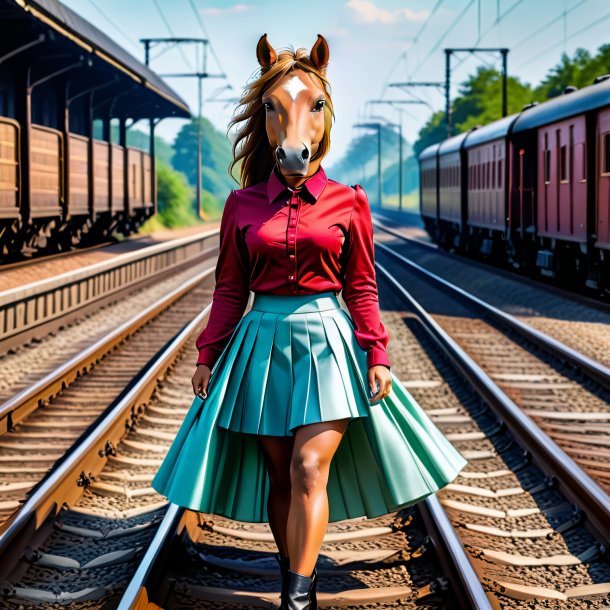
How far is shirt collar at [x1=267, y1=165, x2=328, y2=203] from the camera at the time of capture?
12.8 feet

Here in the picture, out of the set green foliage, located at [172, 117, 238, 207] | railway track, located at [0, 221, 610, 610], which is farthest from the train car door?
green foliage, located at [172, 117, 238, 207]

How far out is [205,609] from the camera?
4.43 m

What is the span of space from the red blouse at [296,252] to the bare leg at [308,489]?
33cm

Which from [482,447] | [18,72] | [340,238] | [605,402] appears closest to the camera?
[340,238]

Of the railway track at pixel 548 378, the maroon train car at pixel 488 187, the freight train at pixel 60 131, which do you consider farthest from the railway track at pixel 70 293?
the maroon train car at pixel 488 187

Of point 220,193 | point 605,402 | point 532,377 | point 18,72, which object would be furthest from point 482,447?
point 220,193

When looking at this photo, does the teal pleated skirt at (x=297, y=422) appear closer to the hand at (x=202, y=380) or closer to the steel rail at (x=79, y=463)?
the hand at (x=202, y=380)

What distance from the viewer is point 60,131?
66.4ft

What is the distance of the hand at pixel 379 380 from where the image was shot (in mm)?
3859

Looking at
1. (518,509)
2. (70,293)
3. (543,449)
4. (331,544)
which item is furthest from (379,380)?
(70,293)

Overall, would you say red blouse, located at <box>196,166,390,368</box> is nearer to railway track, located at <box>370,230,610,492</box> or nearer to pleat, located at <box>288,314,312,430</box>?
pleat, located at <box>288,314,312,430</box>

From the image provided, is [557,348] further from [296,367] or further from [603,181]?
[296,367]

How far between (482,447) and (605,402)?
187cm

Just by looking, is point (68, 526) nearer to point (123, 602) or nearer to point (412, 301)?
point (123, 602)
